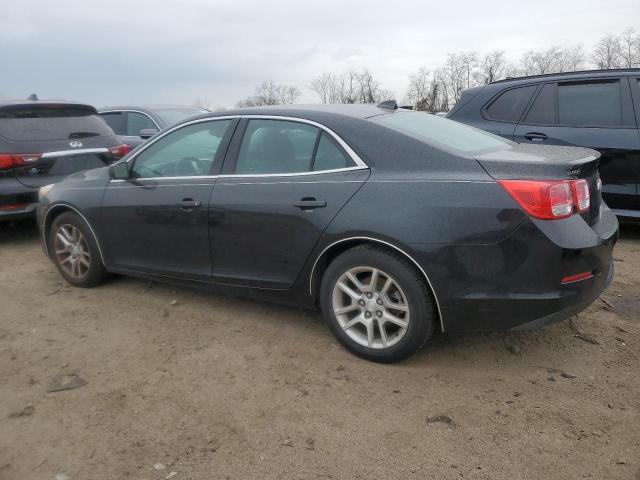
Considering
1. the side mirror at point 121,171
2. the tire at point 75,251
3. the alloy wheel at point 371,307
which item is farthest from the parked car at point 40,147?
the alloy wheel at point 371,307

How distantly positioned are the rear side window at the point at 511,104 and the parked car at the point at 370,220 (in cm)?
244

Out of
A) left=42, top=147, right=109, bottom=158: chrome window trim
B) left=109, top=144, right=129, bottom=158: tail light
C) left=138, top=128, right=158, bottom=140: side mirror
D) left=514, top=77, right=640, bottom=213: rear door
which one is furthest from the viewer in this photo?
left=138, top=128, right=158, bottom=140: side mirror

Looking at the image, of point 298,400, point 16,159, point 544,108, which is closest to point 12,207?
point 16,159

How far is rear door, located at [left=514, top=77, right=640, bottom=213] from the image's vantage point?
533 cm

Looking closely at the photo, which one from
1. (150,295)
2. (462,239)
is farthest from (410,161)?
(150,295)

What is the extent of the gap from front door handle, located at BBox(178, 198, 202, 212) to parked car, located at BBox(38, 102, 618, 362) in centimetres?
1

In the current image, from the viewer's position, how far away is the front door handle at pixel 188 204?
3.83m

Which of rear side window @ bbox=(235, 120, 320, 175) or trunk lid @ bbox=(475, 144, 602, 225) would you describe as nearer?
trunk lid @ bbox=(475, 144, 602, 225)

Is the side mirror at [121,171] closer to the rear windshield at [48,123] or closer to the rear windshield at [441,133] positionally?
the rear windshield at [441,133]

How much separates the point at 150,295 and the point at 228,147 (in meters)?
1.53

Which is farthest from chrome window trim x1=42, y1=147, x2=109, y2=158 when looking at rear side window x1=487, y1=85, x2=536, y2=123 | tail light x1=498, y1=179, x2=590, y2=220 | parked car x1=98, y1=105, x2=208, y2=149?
tail light x1=498, y1=179, x2=590, y2=220

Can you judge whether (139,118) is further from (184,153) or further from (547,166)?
(547,166)

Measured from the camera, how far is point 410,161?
10.2ft

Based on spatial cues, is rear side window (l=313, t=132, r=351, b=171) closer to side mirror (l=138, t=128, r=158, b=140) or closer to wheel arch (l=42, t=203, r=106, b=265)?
wheel arch (l=42, t=203, r=106, b=265)
